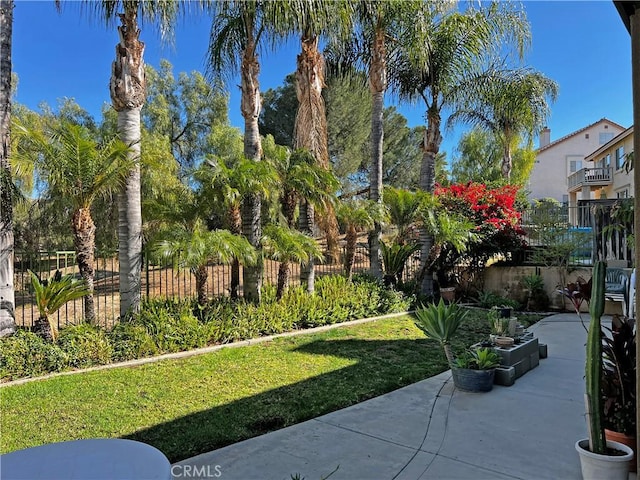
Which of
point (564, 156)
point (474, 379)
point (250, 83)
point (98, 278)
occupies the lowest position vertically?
point (474, 379)

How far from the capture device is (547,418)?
15.0 ft

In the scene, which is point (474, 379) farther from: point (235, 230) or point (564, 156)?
point (564, 156)

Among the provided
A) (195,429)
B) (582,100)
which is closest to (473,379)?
(195,429)

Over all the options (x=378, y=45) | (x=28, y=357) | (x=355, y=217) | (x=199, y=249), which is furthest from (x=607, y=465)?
(x=378, y=45)

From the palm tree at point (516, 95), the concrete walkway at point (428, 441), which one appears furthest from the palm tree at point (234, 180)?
the palm tree at point (516, 95)

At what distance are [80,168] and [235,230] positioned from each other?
2979mm

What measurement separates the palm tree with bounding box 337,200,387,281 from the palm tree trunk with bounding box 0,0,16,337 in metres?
6.02

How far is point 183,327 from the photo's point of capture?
736 cm

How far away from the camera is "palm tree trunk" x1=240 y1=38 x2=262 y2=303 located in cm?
884

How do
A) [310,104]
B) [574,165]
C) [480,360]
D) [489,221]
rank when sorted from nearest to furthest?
[480,360] → [310,104] → [489,221] → [574,165]

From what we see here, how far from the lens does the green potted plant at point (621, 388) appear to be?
3309mm

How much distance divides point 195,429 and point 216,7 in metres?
7.30

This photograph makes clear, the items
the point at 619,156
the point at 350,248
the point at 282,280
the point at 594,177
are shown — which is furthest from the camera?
A: the point at 594,177

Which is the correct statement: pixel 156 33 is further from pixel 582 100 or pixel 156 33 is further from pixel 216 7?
pixel 582 100
